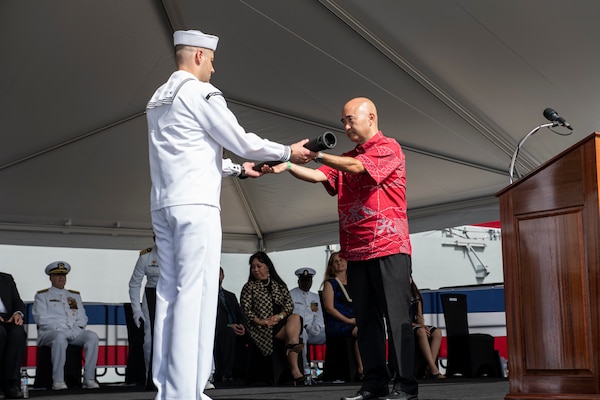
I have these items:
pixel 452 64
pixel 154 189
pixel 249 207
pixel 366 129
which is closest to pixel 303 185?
pixel 249 207

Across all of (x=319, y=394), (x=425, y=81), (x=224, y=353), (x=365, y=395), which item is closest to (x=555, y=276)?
(x=365, y=395)

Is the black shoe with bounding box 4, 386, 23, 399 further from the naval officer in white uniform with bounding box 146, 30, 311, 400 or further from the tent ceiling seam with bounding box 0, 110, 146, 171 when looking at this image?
the naval officer in white uniform with bounding box 146, 30, 311, 400

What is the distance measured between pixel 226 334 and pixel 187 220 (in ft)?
20.2

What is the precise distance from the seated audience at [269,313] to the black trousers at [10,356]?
215cm

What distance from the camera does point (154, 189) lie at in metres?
3.37

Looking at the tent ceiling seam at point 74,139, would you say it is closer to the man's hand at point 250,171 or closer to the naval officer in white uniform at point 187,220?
the man's hand at point 250,171

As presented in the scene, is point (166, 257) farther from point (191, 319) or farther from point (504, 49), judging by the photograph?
point (504, 49)

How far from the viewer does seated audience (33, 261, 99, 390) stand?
28.2ft

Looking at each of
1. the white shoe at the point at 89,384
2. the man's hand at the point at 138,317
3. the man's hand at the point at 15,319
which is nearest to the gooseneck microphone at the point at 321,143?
the man's hand at the point at 15,319

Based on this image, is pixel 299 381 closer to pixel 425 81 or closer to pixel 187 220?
pixel 425 81

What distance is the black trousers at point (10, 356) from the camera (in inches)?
256

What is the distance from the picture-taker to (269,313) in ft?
26.3

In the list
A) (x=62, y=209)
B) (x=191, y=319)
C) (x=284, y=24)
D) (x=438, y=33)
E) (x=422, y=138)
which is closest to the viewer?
(x=191, y=319)

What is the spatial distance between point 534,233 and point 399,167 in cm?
74
